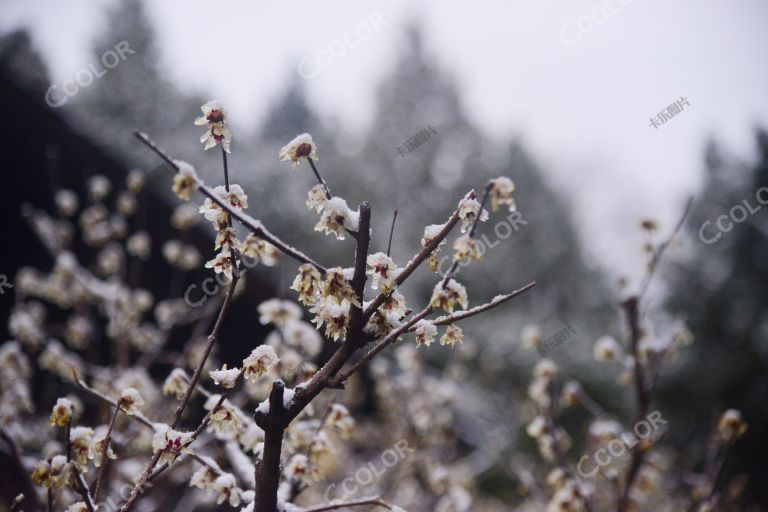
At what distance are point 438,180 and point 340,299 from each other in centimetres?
1972

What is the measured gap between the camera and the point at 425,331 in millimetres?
1610

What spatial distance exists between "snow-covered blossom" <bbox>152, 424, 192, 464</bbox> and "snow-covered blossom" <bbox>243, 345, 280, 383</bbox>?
11.5 inches

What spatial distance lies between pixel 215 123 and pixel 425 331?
1029 mm

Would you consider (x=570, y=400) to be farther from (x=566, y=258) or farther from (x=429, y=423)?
(x=566, y=258)

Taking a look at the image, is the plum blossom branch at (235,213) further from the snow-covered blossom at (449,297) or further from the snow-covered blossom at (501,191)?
the snow-covered blossom at (501,191)

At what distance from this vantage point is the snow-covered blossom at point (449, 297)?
1.56 meters

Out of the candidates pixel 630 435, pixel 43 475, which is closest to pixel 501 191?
pixel 43 475

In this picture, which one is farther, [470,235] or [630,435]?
[630,435]

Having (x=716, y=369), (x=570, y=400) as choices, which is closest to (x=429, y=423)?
(x=570, y=400)

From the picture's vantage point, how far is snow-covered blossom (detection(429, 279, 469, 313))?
61.4 inches

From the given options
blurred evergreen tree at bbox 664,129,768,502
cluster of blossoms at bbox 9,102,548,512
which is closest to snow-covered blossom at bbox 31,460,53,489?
cluster of blossoms at bbox 9,102,548,512

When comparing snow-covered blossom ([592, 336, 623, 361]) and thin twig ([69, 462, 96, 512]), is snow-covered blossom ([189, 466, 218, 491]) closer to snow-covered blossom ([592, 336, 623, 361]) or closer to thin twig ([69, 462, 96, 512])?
thin twig ([69, 462, 96, 512])

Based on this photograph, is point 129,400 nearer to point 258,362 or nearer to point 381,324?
point 258,362

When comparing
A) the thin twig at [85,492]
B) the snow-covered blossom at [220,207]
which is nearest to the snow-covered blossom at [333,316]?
the snow-covered blossom at [220,207]
